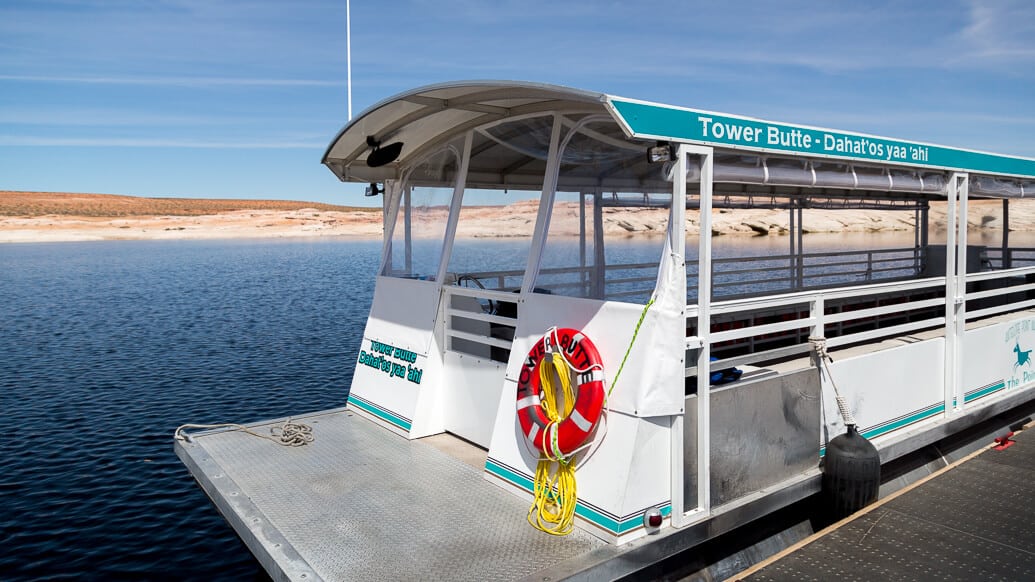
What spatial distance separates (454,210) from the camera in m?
6.12

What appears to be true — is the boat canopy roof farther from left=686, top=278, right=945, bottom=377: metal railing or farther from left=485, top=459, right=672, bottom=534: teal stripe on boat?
left=485, top=459, right=672, bottom=534: teal stripe on boat

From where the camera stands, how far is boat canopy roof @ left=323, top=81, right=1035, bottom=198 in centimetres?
419

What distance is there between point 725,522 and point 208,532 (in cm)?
469

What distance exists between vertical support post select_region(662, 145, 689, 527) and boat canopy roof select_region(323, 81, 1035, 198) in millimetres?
234

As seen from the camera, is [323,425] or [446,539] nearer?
[446,539]

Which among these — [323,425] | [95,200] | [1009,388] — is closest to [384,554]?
[323,425]

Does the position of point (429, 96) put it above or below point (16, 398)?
above

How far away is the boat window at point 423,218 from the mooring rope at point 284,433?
5.23 ft

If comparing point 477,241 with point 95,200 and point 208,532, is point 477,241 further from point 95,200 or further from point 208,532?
point 95,200

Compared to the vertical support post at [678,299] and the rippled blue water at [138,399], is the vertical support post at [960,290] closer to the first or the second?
the vertical support post at [678,299]

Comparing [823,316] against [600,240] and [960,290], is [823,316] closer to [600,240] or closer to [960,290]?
[600,240]

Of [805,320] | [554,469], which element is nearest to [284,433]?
[554,469]

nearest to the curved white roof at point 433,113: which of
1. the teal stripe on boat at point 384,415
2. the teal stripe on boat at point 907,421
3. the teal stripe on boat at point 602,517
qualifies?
the teal stripe on boat at point 384,415

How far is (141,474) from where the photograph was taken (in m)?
8.23
